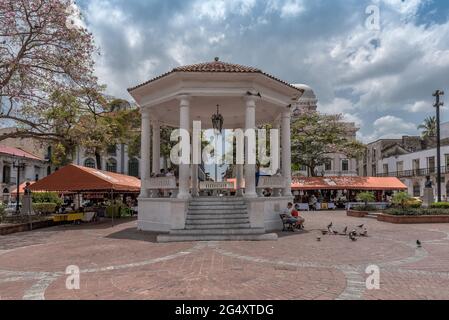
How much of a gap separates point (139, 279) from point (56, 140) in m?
14.3

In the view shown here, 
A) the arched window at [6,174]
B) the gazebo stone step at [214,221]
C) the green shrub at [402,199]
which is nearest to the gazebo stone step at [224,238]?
the gazebo stone step at [214,221]

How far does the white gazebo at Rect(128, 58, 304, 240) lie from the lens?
1258cm

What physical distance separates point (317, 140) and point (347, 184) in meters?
5.99

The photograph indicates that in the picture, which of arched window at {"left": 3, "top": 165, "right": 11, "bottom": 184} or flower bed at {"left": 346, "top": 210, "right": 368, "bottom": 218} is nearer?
flower bed at {"left": 346, "top": 210, "right": 368, "bottom": 218}

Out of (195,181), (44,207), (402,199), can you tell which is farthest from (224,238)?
(44,207)

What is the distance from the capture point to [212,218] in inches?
490

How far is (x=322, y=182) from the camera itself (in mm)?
32781

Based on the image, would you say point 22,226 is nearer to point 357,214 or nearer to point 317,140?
point 357,214

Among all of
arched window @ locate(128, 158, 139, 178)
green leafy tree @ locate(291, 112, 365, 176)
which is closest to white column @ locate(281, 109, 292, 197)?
green leafy tree @ locate(291, 112, 365, 176)

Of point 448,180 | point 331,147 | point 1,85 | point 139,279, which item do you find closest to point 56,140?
point 1,85

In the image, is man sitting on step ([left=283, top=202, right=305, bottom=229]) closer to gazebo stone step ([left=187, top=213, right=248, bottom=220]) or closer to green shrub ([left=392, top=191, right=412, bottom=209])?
gazebo stone step ([left=187, top=213, right=248, bottom=220])

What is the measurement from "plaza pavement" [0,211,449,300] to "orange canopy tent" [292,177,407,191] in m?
20.7

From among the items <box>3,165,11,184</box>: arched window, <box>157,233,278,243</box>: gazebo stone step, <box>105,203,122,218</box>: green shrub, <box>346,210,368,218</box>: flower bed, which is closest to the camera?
<box>157,233,278,243</box>: gazebo stone step
